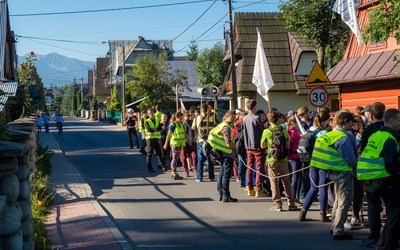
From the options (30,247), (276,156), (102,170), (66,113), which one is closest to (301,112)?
(276,156)

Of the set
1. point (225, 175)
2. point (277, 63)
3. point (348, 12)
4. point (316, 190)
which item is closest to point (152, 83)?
point (277, 63)

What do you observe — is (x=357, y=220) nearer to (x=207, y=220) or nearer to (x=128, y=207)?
(x=207, y=220)

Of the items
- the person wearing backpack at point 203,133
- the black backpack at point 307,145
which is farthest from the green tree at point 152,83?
the black backpack at point 307,145

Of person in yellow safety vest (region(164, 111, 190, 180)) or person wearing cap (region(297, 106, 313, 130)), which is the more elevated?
person wearing cap (region(297, 106, 313, 130))

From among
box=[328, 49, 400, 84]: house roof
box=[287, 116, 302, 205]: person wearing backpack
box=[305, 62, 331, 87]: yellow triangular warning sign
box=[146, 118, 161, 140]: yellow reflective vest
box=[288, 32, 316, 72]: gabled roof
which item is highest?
box=[288, 32, 316, 72]: gabled roof

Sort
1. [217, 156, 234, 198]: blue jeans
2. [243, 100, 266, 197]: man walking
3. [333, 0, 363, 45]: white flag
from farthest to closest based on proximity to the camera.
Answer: [333, 0, 363, 45]: white flag → [243, 100, 266, 197]: man walking → [217, 156, 234, 198]: blue jeans

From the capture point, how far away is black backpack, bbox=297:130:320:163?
11276 mm

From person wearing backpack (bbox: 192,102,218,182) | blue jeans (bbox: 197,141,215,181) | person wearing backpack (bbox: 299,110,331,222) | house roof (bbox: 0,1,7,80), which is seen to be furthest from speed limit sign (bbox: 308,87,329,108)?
house roof (bbox: 0,1,7,80)

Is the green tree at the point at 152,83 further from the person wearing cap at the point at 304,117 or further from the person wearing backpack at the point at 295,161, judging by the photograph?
the person wearing backpack at the point at 295,161

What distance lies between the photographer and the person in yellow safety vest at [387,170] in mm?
7969

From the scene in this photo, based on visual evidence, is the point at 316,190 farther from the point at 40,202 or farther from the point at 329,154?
the point at 40,202

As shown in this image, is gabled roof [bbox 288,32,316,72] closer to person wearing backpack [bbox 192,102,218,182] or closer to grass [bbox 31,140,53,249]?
person wearing backpack [bbox 192,102,218,182]

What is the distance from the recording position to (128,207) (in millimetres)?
12984

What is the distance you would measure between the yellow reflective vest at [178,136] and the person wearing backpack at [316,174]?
6.50m
